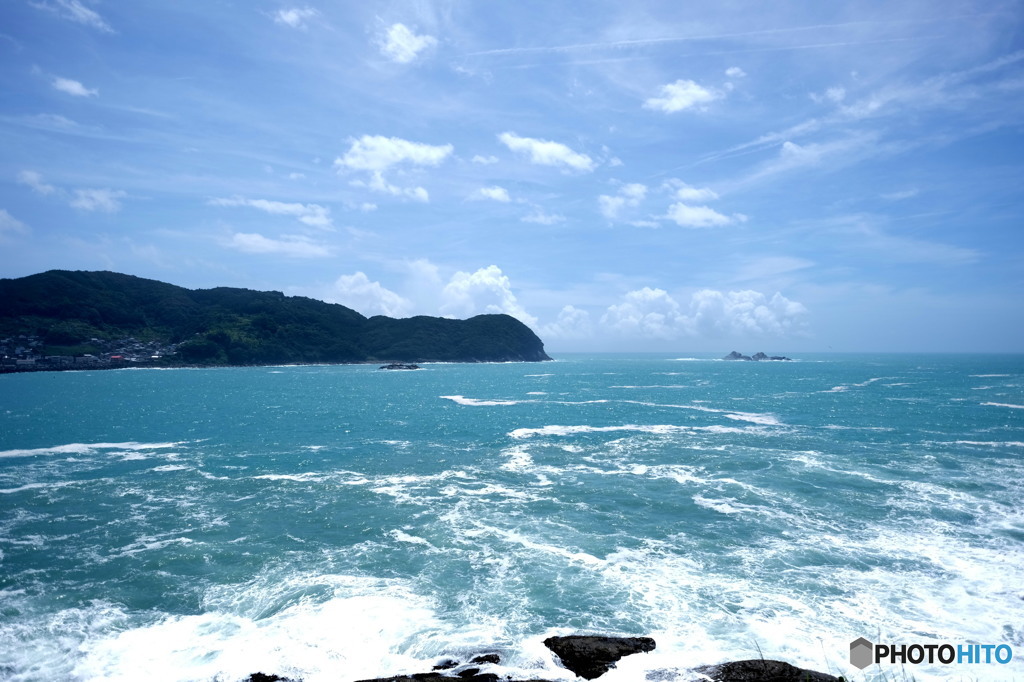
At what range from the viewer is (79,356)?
172m

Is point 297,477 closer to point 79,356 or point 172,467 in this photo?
point 172,467

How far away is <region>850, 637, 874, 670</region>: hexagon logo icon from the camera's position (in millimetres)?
15273

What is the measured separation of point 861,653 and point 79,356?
731 ft

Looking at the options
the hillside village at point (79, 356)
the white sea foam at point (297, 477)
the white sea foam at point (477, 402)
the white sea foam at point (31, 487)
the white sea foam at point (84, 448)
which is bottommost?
the white sea foam at point (84, 448)

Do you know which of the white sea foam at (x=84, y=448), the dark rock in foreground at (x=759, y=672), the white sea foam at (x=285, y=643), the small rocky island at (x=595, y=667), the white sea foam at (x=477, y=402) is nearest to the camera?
the dark rock in foreground at (x=759, y=672)

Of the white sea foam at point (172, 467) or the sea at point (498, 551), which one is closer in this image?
the sea at point (498, 551)

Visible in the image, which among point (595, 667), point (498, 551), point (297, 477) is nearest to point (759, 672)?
point (595, 667)

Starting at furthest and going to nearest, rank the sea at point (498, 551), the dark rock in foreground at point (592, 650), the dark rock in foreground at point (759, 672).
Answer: the sea at point (498, 551) → the dark rock in foreground at point (592, 650) → the dark rock in foreground at point (759, 672)

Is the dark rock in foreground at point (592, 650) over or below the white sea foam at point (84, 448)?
over

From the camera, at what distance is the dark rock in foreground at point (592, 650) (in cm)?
1502

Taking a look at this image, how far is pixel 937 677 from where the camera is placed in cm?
1462

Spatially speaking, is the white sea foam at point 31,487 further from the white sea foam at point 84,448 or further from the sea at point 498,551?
the white sea foam at point 84,448

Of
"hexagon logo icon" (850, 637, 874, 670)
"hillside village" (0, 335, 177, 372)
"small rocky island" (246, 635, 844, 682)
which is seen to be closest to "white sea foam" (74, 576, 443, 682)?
"small rocky island" (246, 635, 844, 682)

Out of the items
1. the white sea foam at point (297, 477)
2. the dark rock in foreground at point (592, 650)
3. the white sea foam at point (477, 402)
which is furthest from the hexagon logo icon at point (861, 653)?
the white sea foam at point (477, 402)
